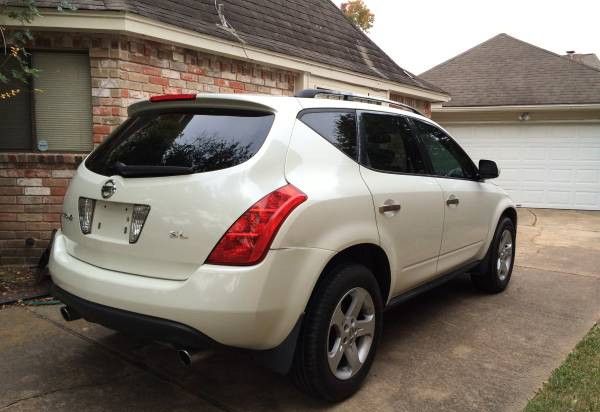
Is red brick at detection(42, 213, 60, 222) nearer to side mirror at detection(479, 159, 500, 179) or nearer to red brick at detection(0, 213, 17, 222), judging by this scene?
red brick at detection(0, 213, 17, 222)

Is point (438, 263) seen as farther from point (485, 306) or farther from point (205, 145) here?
point (205, 145)

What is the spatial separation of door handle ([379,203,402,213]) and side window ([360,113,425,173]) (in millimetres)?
251

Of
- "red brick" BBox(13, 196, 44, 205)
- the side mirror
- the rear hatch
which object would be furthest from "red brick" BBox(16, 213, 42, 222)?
the side mirror

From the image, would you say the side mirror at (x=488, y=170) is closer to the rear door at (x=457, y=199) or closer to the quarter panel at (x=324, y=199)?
the rear door at (x=457, y=199)

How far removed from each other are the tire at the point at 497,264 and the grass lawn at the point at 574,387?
4.30ft

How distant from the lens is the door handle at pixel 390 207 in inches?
123

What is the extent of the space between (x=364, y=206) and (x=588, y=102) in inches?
464

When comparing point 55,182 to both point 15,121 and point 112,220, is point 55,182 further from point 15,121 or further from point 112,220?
point 112,220

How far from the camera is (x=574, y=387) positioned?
10.2ft

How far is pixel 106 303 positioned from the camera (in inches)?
102

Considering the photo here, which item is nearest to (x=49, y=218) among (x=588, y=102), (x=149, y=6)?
(x=149, y=6)

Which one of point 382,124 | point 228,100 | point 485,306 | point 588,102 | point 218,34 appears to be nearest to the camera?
point 228,100

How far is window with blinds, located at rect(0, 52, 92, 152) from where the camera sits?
5.64 metres

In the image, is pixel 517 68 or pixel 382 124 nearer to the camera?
pixel 382 124
